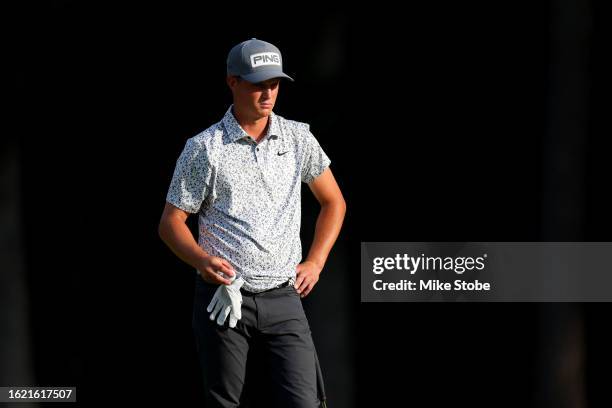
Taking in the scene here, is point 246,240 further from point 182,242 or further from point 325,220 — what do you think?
point 325,220

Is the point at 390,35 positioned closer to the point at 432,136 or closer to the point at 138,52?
the point at 432,136

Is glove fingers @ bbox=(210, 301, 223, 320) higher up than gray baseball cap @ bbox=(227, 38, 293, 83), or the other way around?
gray baseball cap @ bbox=(227, 38, 293, 83)

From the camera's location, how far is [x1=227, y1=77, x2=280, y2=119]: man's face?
504 cm

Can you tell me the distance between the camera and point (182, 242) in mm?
5000

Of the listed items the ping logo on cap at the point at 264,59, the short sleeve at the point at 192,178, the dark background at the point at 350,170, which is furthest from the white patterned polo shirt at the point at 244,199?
the dark background at the point at 350,170

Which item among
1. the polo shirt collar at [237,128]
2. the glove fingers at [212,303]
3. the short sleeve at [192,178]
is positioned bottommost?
the glove fingers at [212,303]

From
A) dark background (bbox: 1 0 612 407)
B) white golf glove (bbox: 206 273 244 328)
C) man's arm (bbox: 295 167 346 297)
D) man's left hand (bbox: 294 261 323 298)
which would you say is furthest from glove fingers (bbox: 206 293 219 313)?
dark background (bbox: 1 0 612 407)

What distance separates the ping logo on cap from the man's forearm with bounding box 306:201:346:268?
0.67 meters

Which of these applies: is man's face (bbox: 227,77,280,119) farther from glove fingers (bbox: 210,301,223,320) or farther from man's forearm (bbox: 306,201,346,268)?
glove fingers (bbox: 210,301,223,320)

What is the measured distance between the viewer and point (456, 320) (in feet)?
23.6

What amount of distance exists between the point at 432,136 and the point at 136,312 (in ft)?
5.79

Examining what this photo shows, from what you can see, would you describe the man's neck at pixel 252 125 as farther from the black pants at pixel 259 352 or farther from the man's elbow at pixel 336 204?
the black pants at pixel 259 352

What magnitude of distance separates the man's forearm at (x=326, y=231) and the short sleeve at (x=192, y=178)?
1.73 ft

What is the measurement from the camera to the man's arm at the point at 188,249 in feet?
16.0
